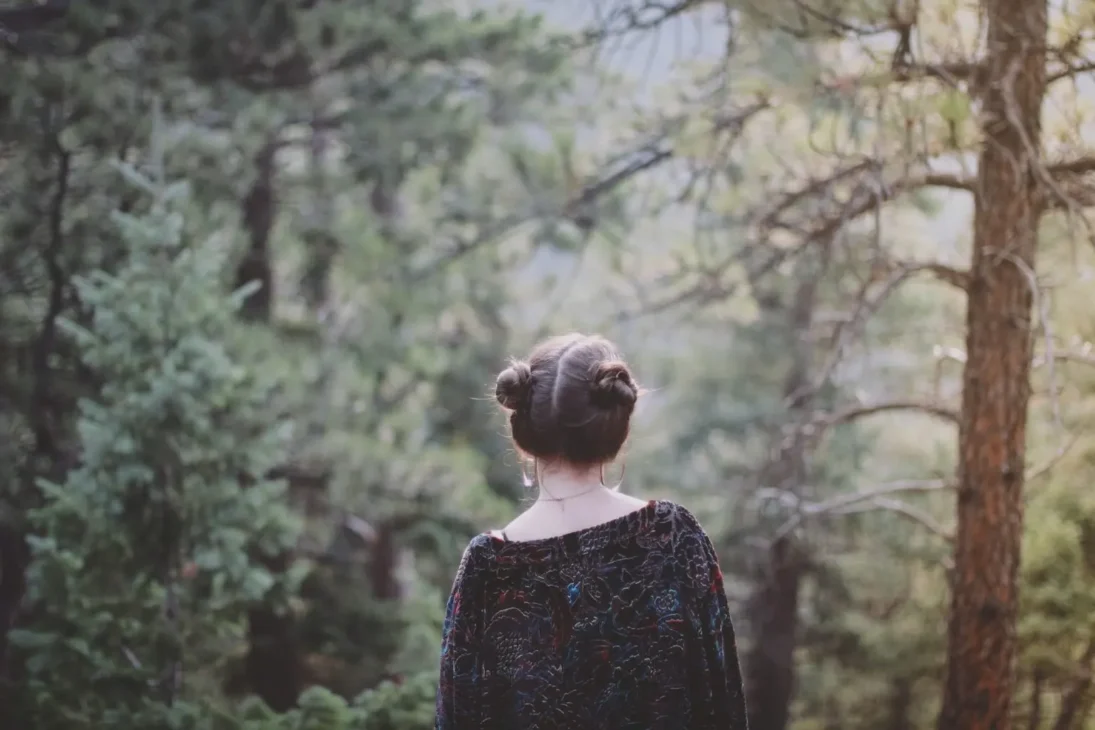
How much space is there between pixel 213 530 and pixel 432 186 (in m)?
4.17

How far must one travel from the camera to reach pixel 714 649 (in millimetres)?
1997

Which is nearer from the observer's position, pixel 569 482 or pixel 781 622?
pixel 569 482

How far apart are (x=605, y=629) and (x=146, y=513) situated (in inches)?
126

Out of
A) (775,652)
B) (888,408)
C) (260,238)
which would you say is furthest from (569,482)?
(775,652)

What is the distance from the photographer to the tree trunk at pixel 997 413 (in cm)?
346

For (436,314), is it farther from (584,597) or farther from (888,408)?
(584,597)

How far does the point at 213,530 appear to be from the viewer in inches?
175

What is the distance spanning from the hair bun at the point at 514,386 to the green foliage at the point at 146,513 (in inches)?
104

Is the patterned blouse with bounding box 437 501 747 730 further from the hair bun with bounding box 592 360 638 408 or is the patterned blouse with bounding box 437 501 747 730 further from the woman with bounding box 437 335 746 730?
the hair bun with bounding box 592 360 638 408

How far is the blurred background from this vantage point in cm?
381

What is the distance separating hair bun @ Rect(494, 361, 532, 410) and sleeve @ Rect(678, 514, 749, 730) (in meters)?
0.46

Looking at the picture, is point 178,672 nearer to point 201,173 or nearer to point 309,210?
point 201,173

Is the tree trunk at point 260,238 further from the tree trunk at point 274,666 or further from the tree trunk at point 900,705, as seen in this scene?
the tree trunk at point 900,705

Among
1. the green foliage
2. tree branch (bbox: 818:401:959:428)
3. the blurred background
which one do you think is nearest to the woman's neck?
the blurred background
